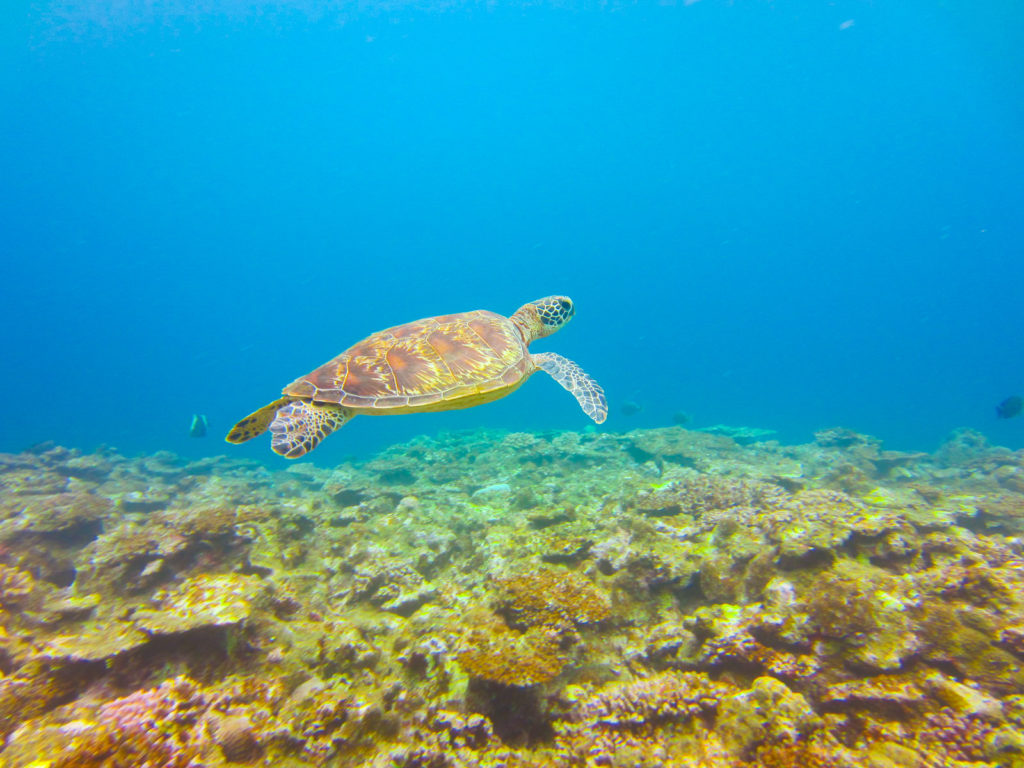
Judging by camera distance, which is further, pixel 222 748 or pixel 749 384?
pixel 749 384

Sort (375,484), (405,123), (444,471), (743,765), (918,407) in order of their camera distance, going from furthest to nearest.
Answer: (405,123), (918,407), (444,471), (375,484), (743,765)

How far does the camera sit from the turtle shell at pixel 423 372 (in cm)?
498

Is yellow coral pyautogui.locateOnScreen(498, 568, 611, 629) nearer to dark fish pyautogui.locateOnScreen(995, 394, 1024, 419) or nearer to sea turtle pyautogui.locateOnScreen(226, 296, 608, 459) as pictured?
sea turtle pyautogui.locateOnScreen(226, 296, 608, 459)

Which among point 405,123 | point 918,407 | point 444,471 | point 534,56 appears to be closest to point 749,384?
point 918,407

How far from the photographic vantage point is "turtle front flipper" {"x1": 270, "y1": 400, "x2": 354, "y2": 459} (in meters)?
4.30

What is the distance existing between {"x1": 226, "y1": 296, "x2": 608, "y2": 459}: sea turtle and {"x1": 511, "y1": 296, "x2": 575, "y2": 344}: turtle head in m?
1.43

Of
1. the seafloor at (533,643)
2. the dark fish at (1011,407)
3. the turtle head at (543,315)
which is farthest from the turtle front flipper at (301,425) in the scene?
the dark fish at (1011,407)

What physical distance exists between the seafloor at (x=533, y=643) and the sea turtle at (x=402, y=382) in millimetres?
1499

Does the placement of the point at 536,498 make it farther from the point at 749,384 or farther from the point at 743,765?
the point at 749,384

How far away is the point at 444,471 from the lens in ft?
31.7

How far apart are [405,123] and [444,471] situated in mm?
114765

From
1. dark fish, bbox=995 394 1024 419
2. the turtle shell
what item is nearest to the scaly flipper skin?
the turtle shell

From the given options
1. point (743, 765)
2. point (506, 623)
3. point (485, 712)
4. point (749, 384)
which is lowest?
point (743, 765)

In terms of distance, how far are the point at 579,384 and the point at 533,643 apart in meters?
4.22
